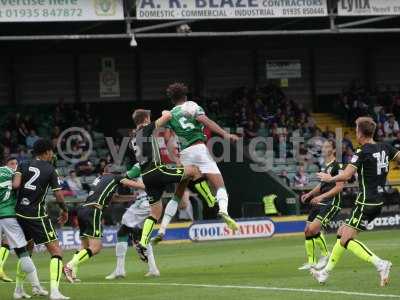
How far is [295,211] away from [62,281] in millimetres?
14208

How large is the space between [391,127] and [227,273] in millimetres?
20245

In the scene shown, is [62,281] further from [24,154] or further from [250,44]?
[250,44]

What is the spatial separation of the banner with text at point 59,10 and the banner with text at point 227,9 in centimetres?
80

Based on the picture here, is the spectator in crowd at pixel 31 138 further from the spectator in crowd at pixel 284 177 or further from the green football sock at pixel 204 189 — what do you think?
the green football sock at pixel 204 189

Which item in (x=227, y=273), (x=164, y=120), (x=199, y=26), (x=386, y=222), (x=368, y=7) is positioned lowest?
(x=386, y=222)

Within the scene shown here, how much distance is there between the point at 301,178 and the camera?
31.0 metres

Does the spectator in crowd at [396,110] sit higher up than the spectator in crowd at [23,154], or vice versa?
the spectator in crowd at [396,110]

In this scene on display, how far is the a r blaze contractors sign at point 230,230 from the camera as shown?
27.1 meters

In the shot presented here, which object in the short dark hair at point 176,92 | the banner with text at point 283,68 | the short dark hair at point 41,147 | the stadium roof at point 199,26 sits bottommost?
the short dark hair at point 41,147

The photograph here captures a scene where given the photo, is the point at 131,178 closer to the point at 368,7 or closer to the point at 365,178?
the point at 365,178

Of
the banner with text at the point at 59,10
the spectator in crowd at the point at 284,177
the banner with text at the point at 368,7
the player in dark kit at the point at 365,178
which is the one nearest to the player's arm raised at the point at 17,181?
the player in dark kit at the point at 365,178

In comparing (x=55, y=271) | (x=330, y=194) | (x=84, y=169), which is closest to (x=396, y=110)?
(x=84, y=169)

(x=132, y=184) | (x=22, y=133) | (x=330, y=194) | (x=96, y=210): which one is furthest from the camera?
(x=22, y=133)

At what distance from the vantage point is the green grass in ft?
42.0
